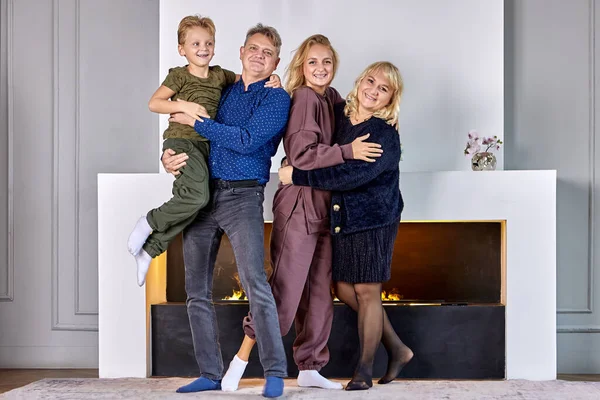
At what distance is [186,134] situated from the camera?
8.83ft

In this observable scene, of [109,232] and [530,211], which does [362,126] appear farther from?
[109,232]

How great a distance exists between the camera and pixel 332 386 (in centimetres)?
284

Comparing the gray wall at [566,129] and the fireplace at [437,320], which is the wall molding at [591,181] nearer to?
the gray wall at [566,129]

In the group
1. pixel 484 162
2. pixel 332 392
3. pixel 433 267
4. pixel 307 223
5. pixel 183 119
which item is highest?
pixel 183 119

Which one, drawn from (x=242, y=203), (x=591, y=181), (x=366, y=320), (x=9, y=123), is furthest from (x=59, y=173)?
(x=591, y=181)

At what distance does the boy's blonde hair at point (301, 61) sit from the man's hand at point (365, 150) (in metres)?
0.31

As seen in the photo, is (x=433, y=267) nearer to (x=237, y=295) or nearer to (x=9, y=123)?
(x=237, y=295)

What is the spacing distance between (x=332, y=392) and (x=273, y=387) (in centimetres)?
28

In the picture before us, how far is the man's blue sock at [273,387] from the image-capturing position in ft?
8.40

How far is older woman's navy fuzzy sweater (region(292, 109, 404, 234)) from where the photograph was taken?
8.96 ft

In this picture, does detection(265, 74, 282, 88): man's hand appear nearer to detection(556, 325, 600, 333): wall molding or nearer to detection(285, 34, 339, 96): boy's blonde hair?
detection(285, 34, 339, 96): boy's blonde hair

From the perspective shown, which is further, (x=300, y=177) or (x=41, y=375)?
(x=41, y=375)

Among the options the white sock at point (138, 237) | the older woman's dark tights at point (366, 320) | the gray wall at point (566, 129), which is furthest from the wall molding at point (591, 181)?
the white sock at point (138, 237)

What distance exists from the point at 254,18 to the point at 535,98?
1479 millimetres
